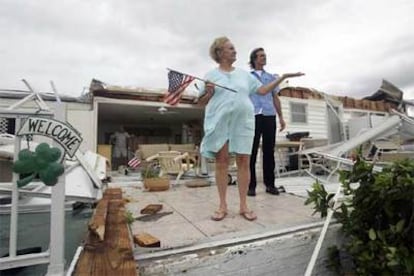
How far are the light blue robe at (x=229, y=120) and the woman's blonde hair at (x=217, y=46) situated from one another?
177mm

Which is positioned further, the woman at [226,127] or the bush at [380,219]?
the woman at [226,127]

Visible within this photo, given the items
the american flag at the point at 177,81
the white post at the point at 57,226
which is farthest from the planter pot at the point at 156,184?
the white post at the point at 57,226

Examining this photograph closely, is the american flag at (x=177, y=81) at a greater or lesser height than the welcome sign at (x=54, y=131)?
greater

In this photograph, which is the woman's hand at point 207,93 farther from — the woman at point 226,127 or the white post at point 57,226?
the white post at point 57,226

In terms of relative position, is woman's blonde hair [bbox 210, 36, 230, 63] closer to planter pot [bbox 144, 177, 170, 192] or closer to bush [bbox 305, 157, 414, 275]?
bush [bbox 305, 157, 414, 275]

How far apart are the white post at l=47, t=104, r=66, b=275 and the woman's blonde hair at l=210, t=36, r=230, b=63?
127 centimetres

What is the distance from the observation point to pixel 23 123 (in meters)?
1.04

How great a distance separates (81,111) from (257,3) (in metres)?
5.13

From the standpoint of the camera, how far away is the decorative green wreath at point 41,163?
1.02 meters

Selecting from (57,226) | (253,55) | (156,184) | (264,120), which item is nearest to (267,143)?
(264,120)

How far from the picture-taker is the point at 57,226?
1.07 meters

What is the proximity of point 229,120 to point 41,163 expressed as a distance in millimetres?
1213

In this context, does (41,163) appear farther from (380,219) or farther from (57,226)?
(380,219)

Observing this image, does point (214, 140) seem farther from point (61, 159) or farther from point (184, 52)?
point (184, 52)
